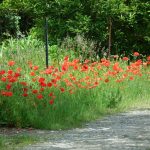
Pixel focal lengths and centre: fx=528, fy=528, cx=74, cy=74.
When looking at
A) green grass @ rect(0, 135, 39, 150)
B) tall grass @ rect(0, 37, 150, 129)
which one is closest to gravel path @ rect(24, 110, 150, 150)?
green grass @ rect(0, 135, 39, 150)

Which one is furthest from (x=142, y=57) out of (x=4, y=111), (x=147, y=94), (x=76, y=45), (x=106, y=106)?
(x=4, y=111)

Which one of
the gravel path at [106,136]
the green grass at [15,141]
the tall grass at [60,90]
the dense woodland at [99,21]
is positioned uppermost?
the dense woodland at [99,21]

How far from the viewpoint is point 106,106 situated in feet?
38.2

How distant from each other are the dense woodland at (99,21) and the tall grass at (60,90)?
232 centimetres

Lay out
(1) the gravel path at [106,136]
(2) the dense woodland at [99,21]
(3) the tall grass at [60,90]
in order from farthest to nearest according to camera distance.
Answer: (2) the dense woodland at [99,21], (3) the tall grass at [60,90], (1) the gravel path at [106,136]

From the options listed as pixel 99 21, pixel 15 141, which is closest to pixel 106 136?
pixel 15 141

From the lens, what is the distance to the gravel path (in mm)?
7652

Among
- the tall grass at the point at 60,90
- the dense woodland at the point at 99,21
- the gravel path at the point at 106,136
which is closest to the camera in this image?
the gravel path at the point at 106,136

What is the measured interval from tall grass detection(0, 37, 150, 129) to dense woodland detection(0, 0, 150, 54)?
232 centimetres

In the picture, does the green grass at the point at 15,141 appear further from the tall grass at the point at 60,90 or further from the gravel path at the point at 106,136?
the tall grass at the point at 60,90

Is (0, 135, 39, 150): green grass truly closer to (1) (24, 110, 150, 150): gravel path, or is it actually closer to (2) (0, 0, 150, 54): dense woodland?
(1) (24, 110, 150, 150): gravel path

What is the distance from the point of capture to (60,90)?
1092 cm

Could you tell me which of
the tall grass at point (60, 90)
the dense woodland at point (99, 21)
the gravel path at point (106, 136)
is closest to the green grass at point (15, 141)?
the gravel path at point (106, 136)

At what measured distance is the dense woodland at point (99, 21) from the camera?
17562mm
